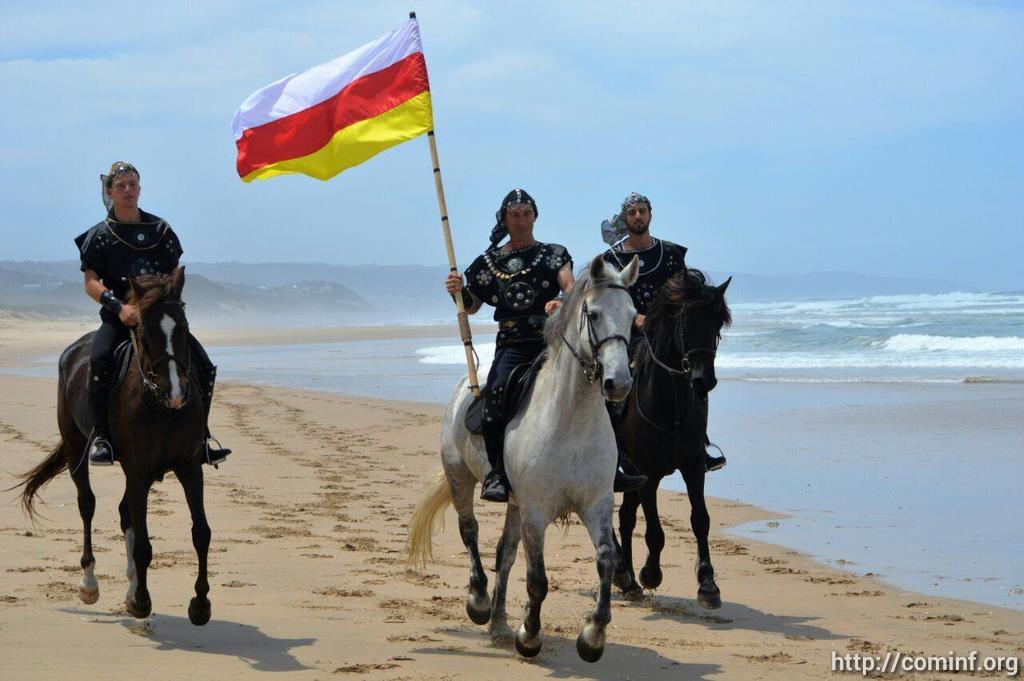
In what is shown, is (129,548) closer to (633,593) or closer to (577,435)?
(577,435)

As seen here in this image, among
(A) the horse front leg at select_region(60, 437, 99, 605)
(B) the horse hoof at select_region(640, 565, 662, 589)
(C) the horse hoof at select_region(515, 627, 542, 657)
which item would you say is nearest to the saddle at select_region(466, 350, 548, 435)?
(C) the horse hoof at select_region(515, 627, 542, 657)

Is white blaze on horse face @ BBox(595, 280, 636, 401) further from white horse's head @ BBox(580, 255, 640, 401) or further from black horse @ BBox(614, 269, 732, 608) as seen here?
black horse @ BBox(614, 269, 732, 608)

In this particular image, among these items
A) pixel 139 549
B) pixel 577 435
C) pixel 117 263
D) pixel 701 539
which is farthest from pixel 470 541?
pixel 117 263

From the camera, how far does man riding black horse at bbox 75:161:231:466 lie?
25.1 ft

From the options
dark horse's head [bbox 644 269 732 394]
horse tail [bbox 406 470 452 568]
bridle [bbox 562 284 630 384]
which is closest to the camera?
bridle [bbox 562 284 630 384]

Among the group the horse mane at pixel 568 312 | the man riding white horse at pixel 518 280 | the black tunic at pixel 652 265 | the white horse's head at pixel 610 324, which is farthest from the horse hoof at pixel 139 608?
the black tunic at pixel 652 265

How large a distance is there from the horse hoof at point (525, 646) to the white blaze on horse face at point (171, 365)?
2.30 meters

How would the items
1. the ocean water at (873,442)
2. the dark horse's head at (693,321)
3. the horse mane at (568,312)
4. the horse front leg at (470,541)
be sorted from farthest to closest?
1. the ocean water at (873,442)
2. the dark horse's head at (693,321)
3. the horse front leg at (470,541)
4. the horse mane at (568,312)

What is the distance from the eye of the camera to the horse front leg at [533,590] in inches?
259

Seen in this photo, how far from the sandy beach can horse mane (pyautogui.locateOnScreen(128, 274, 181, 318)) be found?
1.86 m

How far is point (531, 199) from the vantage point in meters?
7.56

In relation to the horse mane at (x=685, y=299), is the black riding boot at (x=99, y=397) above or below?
below

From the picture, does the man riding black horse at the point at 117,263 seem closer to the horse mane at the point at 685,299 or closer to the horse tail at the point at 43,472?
the horse tail at the point at 43,472

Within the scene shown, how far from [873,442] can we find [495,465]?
9.54 metres
